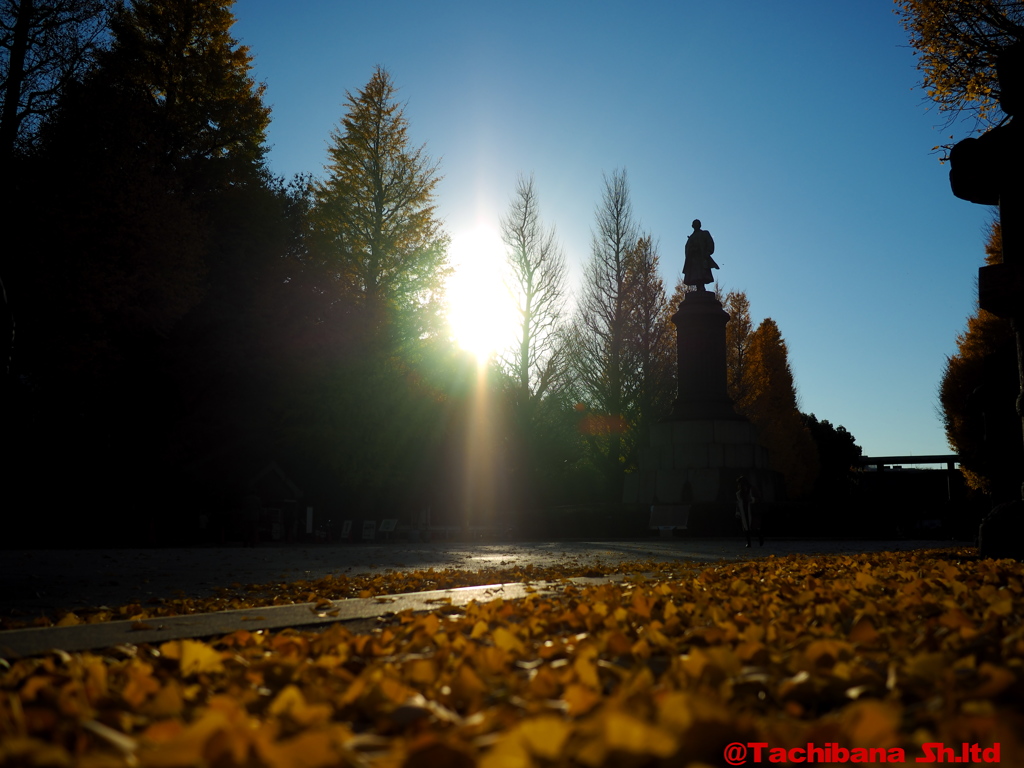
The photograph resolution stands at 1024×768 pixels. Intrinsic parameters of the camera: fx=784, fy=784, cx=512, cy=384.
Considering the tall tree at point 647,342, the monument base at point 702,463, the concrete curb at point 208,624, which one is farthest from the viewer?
the tall tree at point 647,342

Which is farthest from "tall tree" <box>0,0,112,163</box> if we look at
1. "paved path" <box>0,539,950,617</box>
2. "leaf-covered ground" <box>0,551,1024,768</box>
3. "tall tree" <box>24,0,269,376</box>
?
"leaf-covered ground" <box>0,551,1024,768</box>

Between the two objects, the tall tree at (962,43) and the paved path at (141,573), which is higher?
the tall tree at (962,43)

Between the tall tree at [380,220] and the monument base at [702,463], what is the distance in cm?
1001

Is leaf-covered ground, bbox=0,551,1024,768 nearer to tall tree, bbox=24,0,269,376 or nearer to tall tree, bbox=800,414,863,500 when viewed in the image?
tall tree, bbox=24,0,269,376

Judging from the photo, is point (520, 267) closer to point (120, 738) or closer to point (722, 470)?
point (722, 470)

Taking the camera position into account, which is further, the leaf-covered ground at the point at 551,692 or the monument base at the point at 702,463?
the monument base at the point at 702,463

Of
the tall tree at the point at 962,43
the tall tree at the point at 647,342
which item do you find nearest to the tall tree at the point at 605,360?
the tall tree at the point at 647,342

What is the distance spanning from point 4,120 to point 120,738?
50.8 feet

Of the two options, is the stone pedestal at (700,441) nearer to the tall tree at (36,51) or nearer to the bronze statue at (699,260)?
the bronze statue at (699,260)

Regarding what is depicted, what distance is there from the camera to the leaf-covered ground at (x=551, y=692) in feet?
3.64

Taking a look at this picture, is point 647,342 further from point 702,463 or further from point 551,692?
point 551,692

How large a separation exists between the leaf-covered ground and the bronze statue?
76.0ft

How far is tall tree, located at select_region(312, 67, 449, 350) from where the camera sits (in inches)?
1121

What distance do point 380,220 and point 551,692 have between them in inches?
1113
